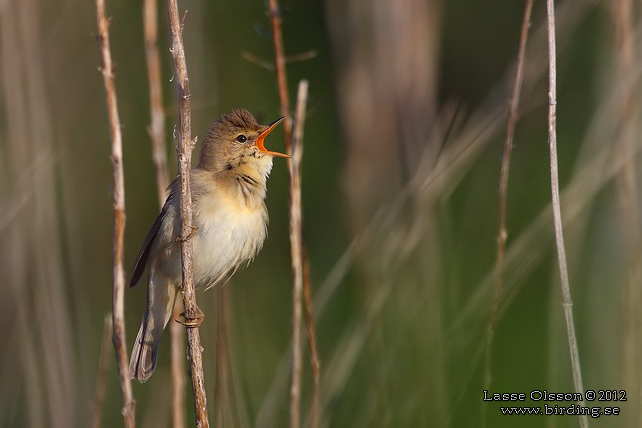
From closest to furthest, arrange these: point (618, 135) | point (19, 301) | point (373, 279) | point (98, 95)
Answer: point (618, 135) < point (19, 301) < point (373, 279) < point (98, 95)

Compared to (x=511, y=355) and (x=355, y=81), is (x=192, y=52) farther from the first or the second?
(x=511, y=355)

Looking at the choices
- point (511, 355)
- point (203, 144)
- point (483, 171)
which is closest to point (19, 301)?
point (203, 144)

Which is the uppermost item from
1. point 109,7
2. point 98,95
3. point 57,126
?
point 109,7

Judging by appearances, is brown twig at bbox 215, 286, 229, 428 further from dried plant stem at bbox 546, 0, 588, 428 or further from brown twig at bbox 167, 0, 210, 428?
dried plant stem at bbox 546, 0, 588, 428

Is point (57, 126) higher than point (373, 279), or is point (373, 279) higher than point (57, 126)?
point (57, 126)

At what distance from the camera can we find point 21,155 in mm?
2736

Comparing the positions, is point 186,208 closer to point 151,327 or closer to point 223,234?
point 223,234

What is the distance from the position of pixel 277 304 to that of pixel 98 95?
1.59m

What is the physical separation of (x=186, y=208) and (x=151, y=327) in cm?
83

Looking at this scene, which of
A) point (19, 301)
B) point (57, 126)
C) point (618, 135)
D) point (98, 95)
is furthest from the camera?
point (98, 95)

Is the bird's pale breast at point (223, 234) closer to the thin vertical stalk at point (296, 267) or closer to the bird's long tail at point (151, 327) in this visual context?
the bird's long tail at point (151, 327)

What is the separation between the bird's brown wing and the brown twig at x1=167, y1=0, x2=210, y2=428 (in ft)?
1.58

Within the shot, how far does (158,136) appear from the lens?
2422 millimetres

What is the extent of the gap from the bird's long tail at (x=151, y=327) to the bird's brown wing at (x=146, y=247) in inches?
3.1
